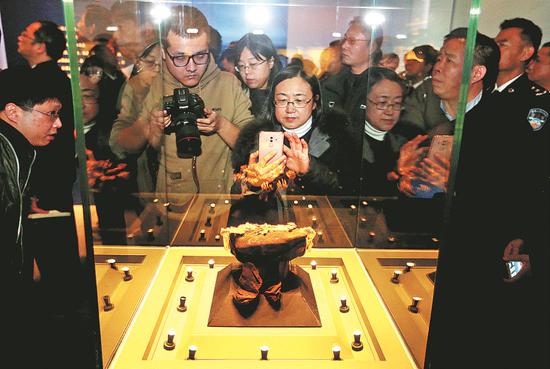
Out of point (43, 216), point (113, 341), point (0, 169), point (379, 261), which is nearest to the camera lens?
point (113, 341)

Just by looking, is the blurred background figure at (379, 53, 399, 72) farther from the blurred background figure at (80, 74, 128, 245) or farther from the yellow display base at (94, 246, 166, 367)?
the yellow display base at (94, 246, 166, 367)

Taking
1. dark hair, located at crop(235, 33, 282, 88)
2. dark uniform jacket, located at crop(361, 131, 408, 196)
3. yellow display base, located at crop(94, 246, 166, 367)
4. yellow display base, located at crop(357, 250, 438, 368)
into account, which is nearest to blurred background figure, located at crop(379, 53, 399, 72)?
dark uniform jacket, located at crop(361, 131, 408, 196)

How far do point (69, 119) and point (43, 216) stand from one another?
1.86ft

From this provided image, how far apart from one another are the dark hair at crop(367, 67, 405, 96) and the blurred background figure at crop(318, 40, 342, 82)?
0.71 ft

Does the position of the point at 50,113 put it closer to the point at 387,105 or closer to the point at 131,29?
the point at 131,29

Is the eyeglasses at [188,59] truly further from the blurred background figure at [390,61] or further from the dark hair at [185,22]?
the blurred background figure at [390,61]

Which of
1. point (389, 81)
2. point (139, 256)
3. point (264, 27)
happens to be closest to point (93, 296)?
point (139, 256)

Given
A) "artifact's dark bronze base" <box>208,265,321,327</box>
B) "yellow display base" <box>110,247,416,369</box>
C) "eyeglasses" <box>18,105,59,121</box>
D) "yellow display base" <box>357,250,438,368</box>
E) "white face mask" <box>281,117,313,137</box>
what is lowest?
"yellow display base" <box>110,247,416,369</box>

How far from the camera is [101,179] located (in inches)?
96.6

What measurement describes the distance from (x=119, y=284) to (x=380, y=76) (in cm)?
199

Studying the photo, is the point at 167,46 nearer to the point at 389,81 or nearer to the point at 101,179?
the point at 101,179

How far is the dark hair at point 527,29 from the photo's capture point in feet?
7.98

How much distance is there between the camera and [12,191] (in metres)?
2.31

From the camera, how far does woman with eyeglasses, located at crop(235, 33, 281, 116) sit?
8.84ft
